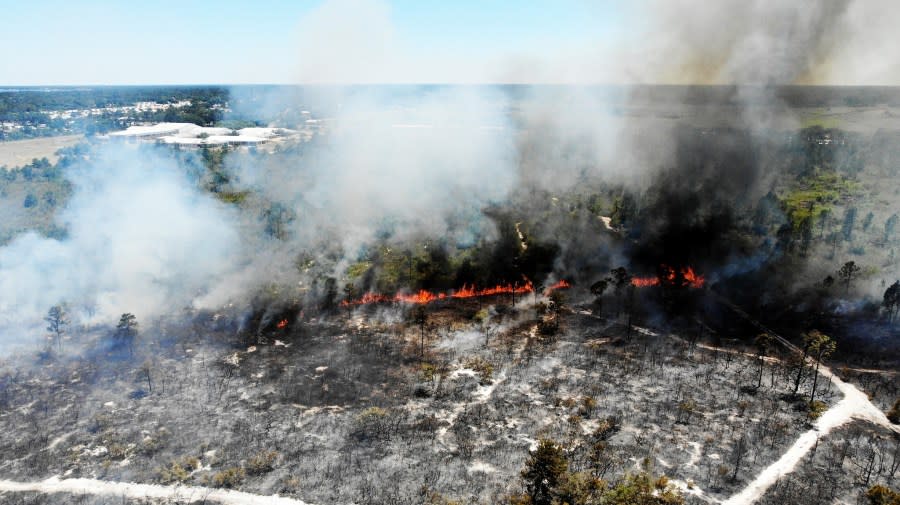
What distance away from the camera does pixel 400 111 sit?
130 metres

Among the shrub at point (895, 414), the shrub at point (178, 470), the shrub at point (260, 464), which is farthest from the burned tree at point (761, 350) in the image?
the shrub at point (178, 470)

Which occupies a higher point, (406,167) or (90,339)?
(406,167)

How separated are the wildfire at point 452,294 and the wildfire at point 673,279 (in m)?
9.42

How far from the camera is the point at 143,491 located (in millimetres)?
34594

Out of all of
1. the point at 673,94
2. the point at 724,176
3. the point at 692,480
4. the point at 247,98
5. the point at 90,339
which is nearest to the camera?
the point at 692,480

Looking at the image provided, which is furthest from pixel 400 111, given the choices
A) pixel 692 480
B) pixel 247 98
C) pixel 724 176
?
pixel 692 480

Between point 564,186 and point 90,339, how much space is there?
85757 millimetres

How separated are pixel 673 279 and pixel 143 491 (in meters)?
57.9

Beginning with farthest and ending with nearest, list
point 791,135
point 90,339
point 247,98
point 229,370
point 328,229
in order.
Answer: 1. point 247,98
2. point 791,135
3. point 328,229
4. point 90,339
5. point 229,370

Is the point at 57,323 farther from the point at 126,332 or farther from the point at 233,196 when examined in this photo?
the point at 233,196

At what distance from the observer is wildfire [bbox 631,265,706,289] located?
69.0 meters

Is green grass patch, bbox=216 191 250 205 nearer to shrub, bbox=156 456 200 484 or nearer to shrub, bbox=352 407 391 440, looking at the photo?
shrub, bbox=352 407 391 440

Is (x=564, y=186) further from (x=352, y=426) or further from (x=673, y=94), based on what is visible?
(x=352, y=426)

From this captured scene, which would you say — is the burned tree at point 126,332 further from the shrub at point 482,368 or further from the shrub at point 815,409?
the shrub at point 815,409
